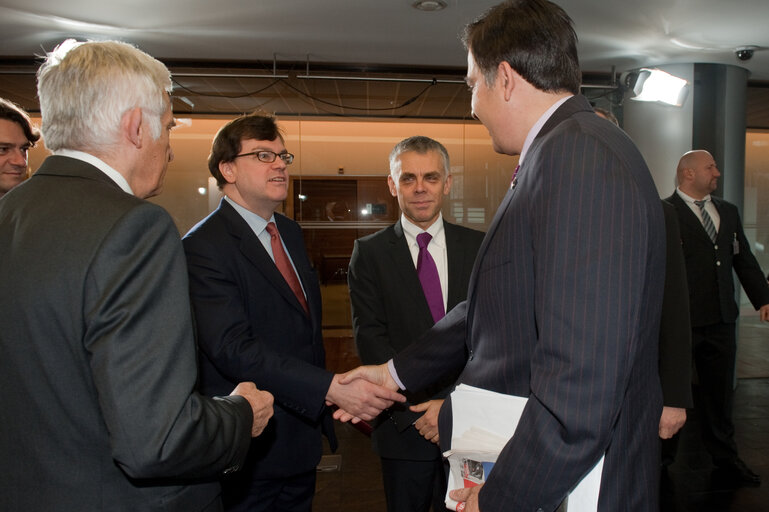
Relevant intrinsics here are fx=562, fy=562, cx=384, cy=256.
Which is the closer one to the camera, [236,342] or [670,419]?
[236,342]

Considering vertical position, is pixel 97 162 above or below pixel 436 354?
above

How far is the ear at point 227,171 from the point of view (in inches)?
86.1

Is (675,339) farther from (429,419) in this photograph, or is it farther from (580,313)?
(580,313)

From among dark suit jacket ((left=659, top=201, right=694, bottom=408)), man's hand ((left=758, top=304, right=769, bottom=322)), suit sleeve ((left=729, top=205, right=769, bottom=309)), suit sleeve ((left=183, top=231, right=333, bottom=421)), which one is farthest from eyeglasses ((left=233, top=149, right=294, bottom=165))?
man's hand ((left=758, top=304, right=769, bottom=322))

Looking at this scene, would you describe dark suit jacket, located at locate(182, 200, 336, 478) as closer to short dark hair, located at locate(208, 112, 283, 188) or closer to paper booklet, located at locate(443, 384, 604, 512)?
short dark hair, located at locate(208, 112, 283, 188)

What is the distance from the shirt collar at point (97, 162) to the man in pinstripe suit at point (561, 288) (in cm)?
79

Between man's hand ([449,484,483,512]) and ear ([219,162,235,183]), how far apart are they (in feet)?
4.80

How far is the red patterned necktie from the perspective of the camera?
83.1 inches

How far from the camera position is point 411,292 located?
7.33 feet

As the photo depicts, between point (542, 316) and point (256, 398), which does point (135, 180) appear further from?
point (542, 316)

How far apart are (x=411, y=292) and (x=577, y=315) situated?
129cm

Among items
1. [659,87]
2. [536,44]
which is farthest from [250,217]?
[659,87]

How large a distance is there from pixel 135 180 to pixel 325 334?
5733mm

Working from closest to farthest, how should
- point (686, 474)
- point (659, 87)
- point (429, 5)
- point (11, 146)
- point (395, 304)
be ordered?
point (395, 304)
point (11, 146)
point (686, 474)
point (429, 5)
point (659, 87)
